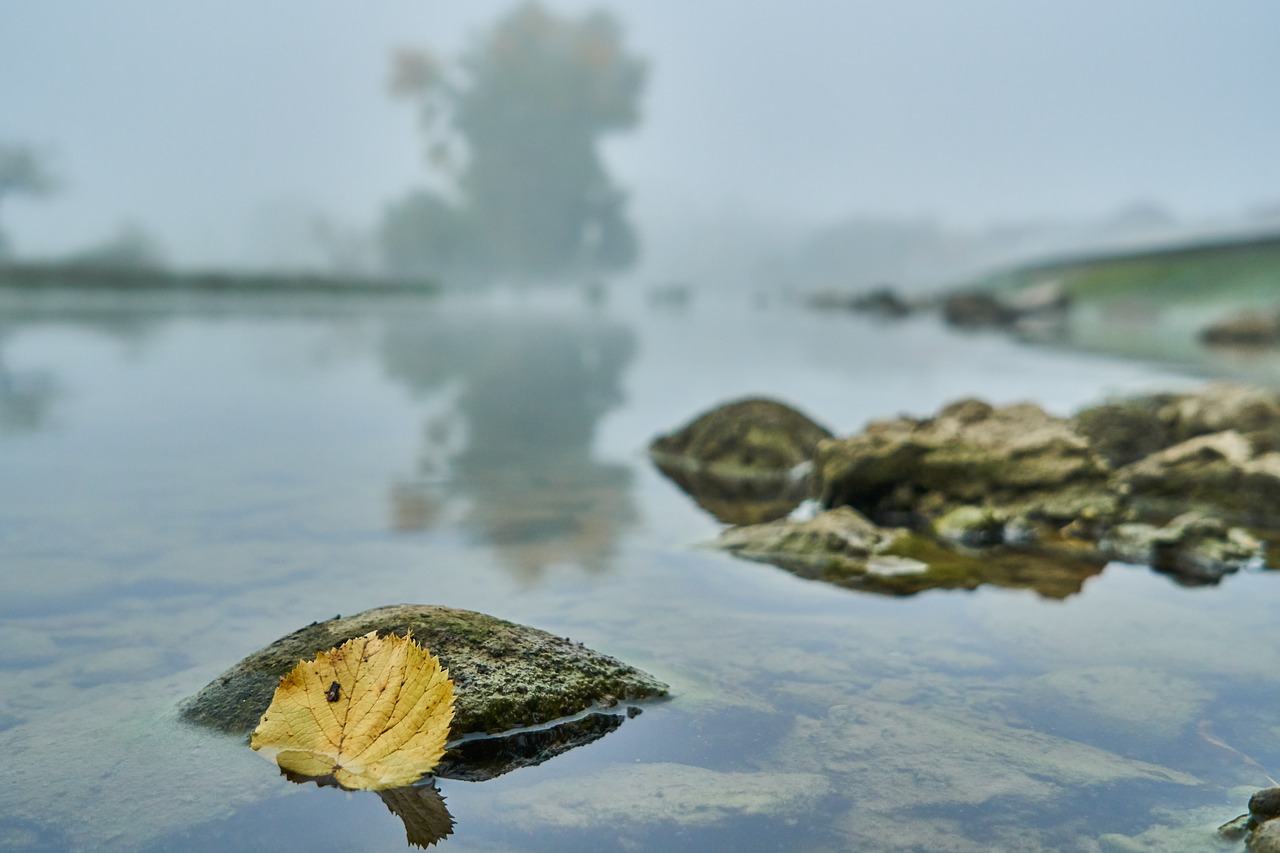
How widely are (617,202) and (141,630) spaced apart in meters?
95.0

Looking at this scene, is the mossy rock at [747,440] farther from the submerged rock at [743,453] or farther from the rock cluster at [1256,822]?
the rock cluster at [1256,822]

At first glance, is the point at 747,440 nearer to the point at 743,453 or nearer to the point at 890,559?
the point at 743,453

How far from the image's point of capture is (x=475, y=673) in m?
3.82

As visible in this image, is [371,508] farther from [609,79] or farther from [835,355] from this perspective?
[609,79]

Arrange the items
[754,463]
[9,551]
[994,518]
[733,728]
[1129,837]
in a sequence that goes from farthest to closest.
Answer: [754,463] → [994,518] → [9,551] → [733,728] → [1129,837]

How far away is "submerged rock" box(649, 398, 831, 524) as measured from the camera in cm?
864

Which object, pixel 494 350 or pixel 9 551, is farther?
pixel 494 350

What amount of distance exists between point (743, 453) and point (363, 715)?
6.27m

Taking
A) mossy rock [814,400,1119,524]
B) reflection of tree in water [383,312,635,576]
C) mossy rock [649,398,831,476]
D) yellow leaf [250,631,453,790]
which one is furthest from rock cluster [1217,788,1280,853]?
mossy rock [649,398,831,476]

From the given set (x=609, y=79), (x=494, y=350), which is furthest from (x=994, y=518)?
(x=609, y=79)

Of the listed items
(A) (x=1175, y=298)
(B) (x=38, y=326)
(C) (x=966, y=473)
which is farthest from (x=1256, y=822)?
(A) (x=1175, y=298)

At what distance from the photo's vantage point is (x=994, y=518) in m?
7.03

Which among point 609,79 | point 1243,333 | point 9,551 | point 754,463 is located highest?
point 609,79

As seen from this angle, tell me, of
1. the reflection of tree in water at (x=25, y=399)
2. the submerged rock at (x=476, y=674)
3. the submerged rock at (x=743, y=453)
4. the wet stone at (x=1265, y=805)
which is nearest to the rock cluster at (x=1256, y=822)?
the wet stone at (x=1265, y=805)
